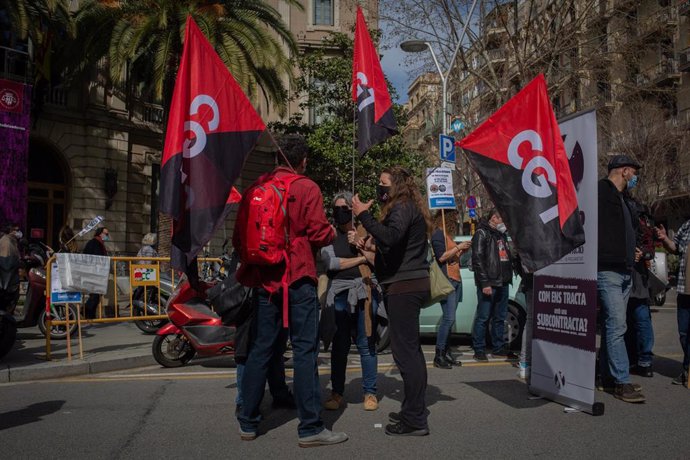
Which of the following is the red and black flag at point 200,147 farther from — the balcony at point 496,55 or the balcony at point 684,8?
the balcony at point 684,8

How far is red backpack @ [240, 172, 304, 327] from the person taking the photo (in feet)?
13.8

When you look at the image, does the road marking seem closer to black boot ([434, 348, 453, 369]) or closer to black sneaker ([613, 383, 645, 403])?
black boot ([434, 348, 453, 369])

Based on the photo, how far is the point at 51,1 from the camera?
1552 cm

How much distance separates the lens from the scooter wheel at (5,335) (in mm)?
7551

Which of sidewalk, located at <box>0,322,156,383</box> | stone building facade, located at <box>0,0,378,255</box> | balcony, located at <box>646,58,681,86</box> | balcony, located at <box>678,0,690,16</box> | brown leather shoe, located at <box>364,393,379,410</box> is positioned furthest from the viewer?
balcony, located at <box>646,58,681,86</box>

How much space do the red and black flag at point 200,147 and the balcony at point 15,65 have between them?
17000 millimetres

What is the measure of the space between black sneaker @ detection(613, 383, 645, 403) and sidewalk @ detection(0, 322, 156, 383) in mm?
5518

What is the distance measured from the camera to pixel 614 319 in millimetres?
5508

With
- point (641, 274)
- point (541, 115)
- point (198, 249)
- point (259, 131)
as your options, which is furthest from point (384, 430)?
point (641, 274)

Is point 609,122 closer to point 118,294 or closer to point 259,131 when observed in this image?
point 118,294

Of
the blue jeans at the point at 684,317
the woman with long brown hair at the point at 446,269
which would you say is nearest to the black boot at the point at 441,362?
the woman with long brown hair at the point at 446,269

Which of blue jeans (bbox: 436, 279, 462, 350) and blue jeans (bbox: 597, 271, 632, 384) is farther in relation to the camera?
blue jeans (bbox: 436, 279, 462, 350)

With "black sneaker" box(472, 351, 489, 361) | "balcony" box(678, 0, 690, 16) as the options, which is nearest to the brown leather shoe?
"black sneaker" box(472, 351, 489, 361)

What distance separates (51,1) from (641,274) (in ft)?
48.2
